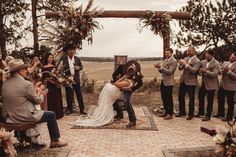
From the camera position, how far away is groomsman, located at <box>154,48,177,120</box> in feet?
42.7

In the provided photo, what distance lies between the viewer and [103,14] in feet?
49.1

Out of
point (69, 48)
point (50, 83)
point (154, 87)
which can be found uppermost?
point (69, 48)

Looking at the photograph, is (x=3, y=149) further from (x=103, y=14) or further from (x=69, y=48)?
(x=103, y=14)

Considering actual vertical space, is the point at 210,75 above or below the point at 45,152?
above

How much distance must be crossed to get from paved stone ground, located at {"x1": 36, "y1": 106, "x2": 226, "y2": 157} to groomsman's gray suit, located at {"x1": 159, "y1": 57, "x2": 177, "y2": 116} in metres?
0.99

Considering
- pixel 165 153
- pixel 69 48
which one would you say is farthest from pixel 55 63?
pixel 165 153

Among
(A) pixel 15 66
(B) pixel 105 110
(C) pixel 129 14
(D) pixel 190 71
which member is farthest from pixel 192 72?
(A) pixel 15 66

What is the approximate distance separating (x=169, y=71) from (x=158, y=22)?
2.17 meters

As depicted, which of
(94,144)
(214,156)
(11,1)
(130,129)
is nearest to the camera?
(214,156)

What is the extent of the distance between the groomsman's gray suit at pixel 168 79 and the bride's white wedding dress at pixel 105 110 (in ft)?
4.96

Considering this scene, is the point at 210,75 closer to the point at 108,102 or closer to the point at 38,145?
the point at 108,102

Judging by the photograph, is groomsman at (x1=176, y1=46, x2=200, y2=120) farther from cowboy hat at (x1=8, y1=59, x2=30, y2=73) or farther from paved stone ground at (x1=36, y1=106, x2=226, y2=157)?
cowboy hat at (x1=8, y1=59, x2=30, y2=73)

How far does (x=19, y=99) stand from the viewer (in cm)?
860

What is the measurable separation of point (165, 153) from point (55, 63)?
5717 mm
